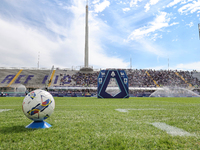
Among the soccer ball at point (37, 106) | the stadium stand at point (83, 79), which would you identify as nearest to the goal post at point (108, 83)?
the stadium stand at point (83, 79)

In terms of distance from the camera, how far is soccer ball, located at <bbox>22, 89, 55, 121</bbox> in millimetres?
4211

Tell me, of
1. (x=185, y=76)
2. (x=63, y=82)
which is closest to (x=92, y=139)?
(x=63, y=82)

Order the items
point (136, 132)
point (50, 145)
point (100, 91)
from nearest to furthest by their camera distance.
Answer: point (50, 145) < point (136, 132) < point (100, 91)

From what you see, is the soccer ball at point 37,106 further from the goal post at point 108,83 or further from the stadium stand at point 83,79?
the stadium stand at point 83,79

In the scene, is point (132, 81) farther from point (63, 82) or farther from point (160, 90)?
point (63, 82)

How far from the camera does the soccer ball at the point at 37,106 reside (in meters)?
4.21

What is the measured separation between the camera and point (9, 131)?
412 cm

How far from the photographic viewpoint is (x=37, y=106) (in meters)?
4.23

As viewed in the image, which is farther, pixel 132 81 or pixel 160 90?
pixel 132 81

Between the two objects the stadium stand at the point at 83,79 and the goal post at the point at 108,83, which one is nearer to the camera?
the goal post at the point at 108,83

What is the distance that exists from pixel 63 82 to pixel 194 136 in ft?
149

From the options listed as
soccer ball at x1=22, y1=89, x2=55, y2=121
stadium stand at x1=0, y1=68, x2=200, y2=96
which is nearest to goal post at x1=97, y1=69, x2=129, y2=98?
stadium stand at x1=0, y1=68, x2=200, y2=96

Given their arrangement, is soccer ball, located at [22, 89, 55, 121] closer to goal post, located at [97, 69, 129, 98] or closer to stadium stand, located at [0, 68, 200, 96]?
goal post, located at [97, 69, 129, 98]

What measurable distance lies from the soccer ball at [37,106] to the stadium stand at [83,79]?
36.5 m
